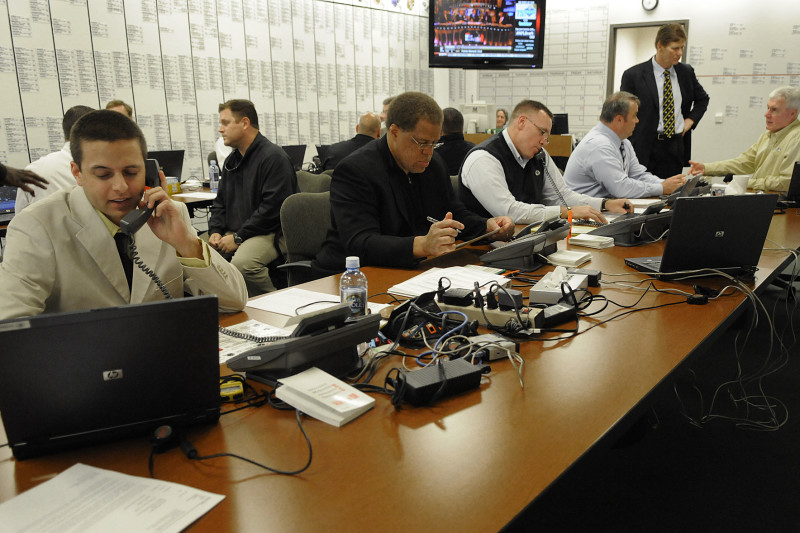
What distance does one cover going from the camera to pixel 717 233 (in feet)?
6.92

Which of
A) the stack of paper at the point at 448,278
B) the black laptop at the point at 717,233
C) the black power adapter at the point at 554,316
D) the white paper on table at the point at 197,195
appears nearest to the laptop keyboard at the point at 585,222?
the black laptop at the point at 717,233

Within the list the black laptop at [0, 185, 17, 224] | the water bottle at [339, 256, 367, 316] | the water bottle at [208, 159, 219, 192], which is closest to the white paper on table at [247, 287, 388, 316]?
the water bottle at [339, 256, 367, 316]

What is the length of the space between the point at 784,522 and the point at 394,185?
1797 millimetres

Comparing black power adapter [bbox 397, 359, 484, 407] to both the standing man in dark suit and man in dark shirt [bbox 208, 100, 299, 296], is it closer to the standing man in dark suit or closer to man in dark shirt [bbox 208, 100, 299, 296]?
man in dark shirt [bbox 208, 100, 299, 296]

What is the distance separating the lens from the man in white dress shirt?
3.96m

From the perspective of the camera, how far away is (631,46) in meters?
8.34

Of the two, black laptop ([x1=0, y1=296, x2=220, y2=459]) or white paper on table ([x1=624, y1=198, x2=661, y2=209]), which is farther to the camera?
white paper on table ([x1=624, y1=198, x2=661, y2=209])

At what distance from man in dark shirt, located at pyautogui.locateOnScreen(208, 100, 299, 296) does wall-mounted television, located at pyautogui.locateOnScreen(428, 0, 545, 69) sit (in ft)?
13.4

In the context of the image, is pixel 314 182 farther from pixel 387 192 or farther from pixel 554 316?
pixel 554 316

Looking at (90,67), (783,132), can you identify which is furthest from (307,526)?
(90,67)

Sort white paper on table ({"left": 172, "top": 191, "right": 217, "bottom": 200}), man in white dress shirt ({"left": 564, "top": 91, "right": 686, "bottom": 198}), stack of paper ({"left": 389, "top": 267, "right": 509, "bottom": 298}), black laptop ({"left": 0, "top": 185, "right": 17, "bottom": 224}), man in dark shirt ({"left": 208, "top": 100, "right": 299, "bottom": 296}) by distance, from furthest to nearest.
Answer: white paper on table ({"left": 172, "top": 191, "right": 217, "bottom": 200}) < man in white dress shirt ({"left": 564, "top": 91, "right": 686, "bottom": 198}) < black laptop ({"left": 0, "top": 185, "right": 17, "bottom": 224}) < man in dark shirt ({"left": 208, "top": 100, "right": 299, "bottom": 296}) < stack of paper ({"left": 389, "top": 267, "right": 509, "bottom": 298})

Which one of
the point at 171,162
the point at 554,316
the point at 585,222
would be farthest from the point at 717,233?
the point at 171,162

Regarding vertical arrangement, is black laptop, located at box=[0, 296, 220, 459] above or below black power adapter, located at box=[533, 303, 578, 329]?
above

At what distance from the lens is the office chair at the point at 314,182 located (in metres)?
4.29
